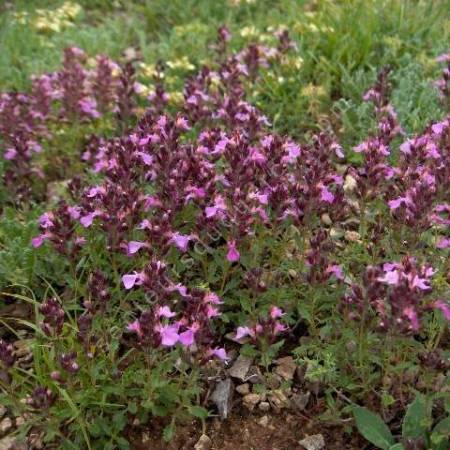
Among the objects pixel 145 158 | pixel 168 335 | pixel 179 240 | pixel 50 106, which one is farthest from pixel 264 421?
pixel 50 106

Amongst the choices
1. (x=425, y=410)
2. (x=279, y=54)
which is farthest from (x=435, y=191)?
(x=279, y=54)

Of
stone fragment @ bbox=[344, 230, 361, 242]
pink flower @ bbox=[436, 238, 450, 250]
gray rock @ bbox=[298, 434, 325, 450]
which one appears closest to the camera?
gray rock @ bbox=[298, 434, 325, 450]

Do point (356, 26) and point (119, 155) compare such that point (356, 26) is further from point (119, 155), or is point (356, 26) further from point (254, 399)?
point (254, 399)

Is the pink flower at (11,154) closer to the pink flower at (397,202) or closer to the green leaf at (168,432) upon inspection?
the green leaf at (168,432)

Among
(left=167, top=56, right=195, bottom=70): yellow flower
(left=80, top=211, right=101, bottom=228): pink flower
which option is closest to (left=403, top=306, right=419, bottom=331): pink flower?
(left=80, top=211, right=101, bottom=228): pink flower

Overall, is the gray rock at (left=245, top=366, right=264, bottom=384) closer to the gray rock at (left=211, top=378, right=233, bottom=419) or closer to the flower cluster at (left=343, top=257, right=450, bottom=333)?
the gray rock at (left=211, top=378, right=233, bottom=419)

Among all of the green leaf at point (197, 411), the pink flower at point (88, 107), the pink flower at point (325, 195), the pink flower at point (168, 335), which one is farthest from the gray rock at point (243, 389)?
the pink flower at point (88, 107)

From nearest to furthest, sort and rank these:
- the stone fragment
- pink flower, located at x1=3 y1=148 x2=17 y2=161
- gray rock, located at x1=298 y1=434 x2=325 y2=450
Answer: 1. gray rock, located at x1=298 y1=434 x2=325 y2=450
2. the stone fragment
3. pink flower, located at x1=3 y1=148 x2=17 y2=161
